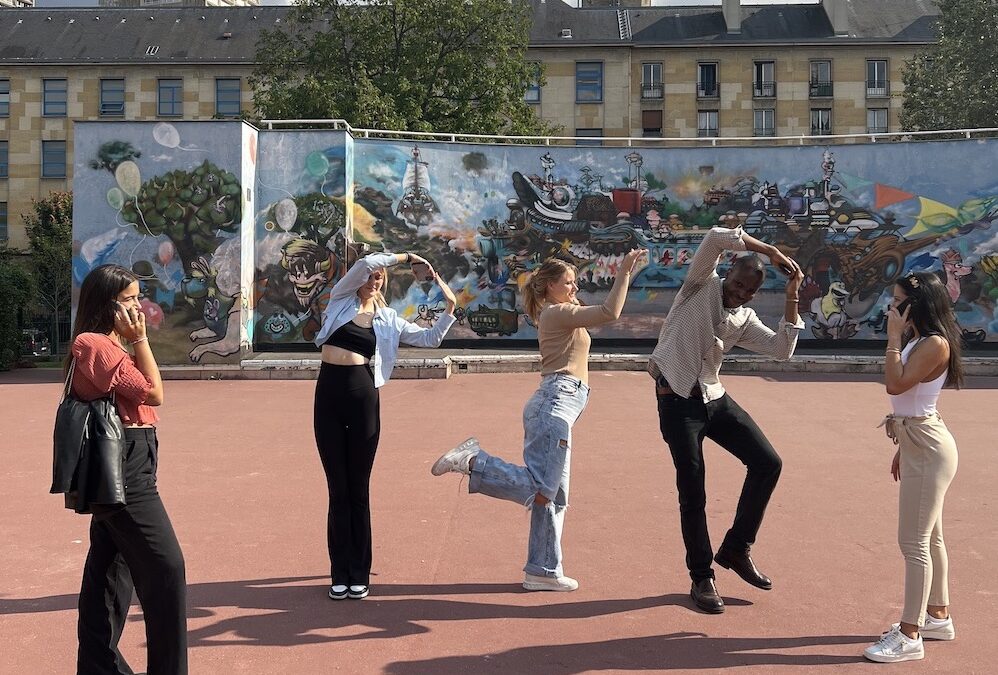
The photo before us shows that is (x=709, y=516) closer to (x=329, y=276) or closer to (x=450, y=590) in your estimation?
(x=450, y=590)

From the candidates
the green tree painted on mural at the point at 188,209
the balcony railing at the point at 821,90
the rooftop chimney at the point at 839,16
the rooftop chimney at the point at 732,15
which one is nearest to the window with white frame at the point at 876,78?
the balcony railing at the point at 821,90

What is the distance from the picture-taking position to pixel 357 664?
4617mm

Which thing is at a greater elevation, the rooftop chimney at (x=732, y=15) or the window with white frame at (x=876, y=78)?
the rooftop chimney at (x=732, y=15)

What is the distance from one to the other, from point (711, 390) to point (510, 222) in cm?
1872

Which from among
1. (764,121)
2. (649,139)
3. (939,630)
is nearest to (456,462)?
(939,630)

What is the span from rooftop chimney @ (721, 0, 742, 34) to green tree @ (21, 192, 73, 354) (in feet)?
111

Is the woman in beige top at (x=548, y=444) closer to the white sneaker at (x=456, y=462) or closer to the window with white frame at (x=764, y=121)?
the white sneaker at (x=456, y=462)

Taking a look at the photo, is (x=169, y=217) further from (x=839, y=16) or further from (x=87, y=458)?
(x=839, y=16)

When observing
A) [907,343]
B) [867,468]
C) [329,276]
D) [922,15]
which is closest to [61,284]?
[329,276]

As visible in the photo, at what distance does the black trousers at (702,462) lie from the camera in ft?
17.9

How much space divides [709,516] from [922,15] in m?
51.4

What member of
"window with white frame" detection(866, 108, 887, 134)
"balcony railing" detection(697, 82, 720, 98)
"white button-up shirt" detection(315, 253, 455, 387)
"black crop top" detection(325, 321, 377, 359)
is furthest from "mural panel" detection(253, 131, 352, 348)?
"window with white frame" detection(866, 108, 887, 134)

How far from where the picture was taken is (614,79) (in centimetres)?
4822

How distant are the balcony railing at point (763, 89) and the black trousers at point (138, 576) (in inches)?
1941
